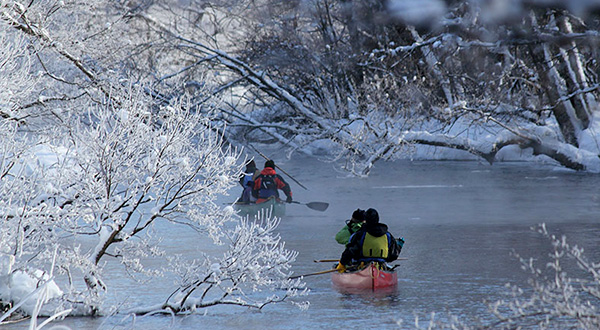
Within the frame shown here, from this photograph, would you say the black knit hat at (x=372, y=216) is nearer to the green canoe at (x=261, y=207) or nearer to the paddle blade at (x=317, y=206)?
the green canoe at (x=261, y=207)

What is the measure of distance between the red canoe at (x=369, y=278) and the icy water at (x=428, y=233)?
0.72ft

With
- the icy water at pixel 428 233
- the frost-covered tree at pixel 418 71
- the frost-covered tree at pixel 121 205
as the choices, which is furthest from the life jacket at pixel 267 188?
the frost-covered tree at pixel 121 205

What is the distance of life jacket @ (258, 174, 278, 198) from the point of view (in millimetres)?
19062

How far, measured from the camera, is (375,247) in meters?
11.3

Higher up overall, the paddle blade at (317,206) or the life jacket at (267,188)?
the life jacket at (267,188)

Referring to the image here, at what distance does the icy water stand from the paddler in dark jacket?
504 mm

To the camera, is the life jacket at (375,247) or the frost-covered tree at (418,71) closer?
the life jacket at (375,247)

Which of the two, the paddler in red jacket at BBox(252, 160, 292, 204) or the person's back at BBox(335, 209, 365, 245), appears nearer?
the person's back at BBox(335, 209, 365, 245)

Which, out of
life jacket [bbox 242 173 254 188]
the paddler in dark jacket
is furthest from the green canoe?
the paddler in dark jacket

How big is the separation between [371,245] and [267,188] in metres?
7.99

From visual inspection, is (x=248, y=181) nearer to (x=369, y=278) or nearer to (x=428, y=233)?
(x=428, y=233)

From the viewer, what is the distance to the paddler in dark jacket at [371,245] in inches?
436

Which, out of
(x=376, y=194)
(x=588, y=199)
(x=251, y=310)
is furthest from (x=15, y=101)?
(x=588, y=199)

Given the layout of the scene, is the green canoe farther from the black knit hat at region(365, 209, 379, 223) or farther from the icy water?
the black knit hat at region(365, 209, 379, 223)
